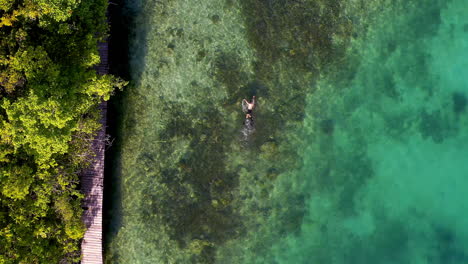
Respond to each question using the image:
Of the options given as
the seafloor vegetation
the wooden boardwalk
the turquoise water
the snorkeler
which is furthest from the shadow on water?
the snorkeler

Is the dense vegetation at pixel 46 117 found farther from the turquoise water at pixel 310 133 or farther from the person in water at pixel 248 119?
the person in water at pixel 248 119

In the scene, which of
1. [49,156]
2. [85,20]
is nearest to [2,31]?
[85,20]

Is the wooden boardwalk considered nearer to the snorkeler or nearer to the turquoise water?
the turquoise water

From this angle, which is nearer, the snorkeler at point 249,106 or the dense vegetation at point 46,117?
the dense vegetation at point 46,117

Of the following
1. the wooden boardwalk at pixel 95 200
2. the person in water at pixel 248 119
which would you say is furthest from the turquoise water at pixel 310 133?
the wooden boardwalk at pixel 95 200

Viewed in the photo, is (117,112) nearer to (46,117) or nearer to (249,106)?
(46,117)

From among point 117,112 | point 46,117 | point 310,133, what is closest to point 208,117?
point 117,112
